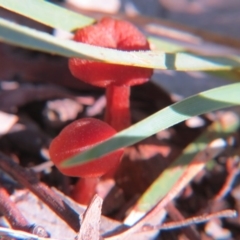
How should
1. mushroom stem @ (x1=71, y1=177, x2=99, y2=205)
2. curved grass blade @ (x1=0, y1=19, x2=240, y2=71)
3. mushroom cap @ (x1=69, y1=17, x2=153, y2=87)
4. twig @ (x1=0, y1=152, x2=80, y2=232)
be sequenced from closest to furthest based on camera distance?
curved grass blade @ (x1=0, y1=19, x2=240, y2=71), twig @ (x1=0, y1=152, x2=80, y2=232), mushroom cap @ (x1=69, y1=17, x2=153, y2=87), mushroom stem @ (x1=71, y1=177, x2=99, y2=205)

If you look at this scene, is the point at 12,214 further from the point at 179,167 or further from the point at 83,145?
the point at 179,167

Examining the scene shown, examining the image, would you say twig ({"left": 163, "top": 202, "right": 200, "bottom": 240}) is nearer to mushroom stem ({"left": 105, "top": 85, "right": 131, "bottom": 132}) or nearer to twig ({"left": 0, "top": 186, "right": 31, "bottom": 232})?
mushroom stem ({"left": 105, "top": 85, "right": 131, "bottom": 132})

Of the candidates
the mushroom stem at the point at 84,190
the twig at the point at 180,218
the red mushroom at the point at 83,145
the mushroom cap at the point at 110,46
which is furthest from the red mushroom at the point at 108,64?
the twig at the point at 180,218

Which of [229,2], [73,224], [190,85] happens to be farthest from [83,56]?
[229,2]

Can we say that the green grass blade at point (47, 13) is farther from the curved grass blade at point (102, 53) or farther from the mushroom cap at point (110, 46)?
the curved grass blade at point (102, 53)

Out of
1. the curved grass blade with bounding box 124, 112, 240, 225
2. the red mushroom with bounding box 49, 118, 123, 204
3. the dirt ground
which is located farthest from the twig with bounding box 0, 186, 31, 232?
the curved grass blade with bounding box 124, 112, 240, 225

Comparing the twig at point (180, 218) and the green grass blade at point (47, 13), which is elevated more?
the green grass blade at point (47, 13)

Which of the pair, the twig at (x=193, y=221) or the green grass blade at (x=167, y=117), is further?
the twig at (x=193, y=221)
